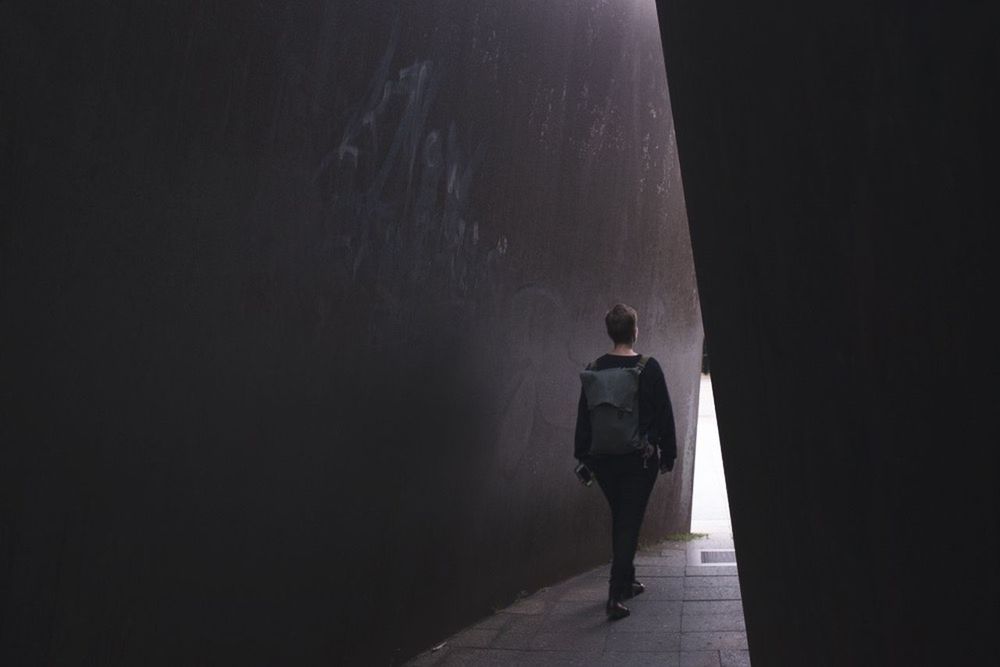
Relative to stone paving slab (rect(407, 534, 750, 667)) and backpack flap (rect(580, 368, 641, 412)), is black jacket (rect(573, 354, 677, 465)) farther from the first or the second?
stone paving slab (rect(407, 534, 750, 667))

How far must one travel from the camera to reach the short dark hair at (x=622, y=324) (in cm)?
645

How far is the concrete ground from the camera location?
548 cm

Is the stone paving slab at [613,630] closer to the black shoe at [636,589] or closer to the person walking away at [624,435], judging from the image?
the black shoe at [636,589]

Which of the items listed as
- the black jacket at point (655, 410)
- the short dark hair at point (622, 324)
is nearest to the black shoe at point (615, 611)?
the black jacket at point (655, 410)

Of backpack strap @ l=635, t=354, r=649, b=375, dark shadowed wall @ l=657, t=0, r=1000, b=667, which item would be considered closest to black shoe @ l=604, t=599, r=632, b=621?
backpack strap @ l=635, t=354, r=649, b=375

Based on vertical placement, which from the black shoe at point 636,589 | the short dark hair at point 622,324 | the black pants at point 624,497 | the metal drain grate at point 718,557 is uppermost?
the short dark hair at point 622,324

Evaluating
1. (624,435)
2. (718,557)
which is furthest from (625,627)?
(718,557)

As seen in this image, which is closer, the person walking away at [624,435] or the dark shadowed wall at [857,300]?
the dark shadowed wall at [857,300]

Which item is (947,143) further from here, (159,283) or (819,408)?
(159,283)

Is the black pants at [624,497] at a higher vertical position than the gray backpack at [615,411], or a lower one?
lower

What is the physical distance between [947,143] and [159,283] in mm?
2269

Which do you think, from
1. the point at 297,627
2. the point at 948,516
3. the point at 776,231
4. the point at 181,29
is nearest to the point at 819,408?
the point at 776,231

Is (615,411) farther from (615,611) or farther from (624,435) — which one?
(615,611)

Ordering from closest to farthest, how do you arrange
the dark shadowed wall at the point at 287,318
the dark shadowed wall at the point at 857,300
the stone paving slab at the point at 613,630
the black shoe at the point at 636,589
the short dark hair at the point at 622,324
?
the dark shadowed wall at the point at 857,300
the dark shadowed wall at the point at 287,318
the stone paving slab at the point at 613,630
the short dark hair at the point at 622,324
the black shoe at the point at 636,589
